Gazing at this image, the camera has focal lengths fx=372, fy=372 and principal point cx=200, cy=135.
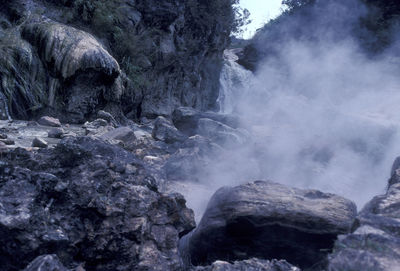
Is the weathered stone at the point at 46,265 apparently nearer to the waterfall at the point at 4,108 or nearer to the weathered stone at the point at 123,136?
the weathered stone at the point at 123,136

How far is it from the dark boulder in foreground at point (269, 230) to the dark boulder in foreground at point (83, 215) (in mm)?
226

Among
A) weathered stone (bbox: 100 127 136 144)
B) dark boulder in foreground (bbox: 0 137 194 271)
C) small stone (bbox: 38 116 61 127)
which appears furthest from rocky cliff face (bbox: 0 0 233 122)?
dark boulder in foreground (bbox: 0 137 194 271)

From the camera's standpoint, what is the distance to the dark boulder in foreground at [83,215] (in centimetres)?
153

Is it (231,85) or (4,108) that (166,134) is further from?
(231,85)

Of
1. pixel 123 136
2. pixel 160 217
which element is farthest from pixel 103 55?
pixel 160 217

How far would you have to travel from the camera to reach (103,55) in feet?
26.2

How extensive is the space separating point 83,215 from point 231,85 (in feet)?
56.2

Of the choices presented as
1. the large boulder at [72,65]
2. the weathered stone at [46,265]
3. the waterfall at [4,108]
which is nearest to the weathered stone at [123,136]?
the waterfall at [4,108]

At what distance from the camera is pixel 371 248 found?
1523 mm

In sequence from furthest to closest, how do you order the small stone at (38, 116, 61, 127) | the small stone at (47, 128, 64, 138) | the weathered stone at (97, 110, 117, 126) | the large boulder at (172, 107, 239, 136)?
the weathered stone at (97, 110, 117, 126) → the large boulder at (172, 107, 239, 136) → the small stone at (38, 116, 61, 127) → the small stone at (47, 128, 64, 138)

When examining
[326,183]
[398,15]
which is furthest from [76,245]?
[398,15]

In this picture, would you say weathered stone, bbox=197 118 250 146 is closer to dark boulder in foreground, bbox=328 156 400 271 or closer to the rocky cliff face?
the rocky cliff face

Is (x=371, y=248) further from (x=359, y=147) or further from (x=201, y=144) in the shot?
(x=359, y=147)

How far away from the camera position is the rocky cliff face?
7102 mm
